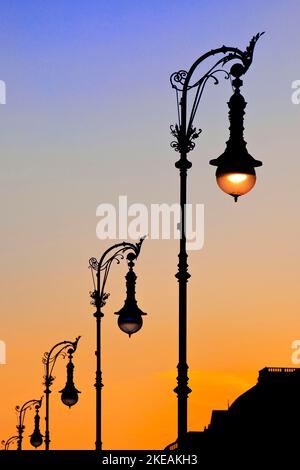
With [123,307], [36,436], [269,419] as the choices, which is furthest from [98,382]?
[269,419]

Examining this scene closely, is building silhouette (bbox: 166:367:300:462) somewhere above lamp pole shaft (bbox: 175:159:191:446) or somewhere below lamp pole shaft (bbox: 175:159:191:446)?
above

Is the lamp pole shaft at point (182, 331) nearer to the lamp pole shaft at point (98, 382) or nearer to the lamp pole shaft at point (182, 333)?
the lamp pole shaft at point (182, 333)

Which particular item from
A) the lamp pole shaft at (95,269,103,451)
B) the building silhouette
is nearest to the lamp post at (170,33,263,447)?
the lamp pole shaft at (95,269,103,451)

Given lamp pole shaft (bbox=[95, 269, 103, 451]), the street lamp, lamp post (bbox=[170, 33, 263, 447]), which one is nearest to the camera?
lamp post (bbox=[170, 33, 263, 447])

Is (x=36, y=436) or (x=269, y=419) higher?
(x=269, y=419)

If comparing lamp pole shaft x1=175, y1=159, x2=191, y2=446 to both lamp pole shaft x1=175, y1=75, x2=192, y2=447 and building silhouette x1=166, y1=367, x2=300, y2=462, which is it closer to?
lamp pole shaft x1=175, y1=75, x2=192, y2=447

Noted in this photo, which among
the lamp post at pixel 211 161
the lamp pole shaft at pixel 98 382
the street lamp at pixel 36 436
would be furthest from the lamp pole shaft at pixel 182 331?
the street lamp at pixel 36 436

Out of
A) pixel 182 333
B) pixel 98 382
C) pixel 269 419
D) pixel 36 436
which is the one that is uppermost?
pixel 269 419

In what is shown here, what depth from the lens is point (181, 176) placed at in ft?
77.6

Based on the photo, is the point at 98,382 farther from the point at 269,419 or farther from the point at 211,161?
the point at 269,419

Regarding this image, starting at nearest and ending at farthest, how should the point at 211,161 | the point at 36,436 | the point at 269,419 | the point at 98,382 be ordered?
the point at 211,161, the point at 98,382, the point at 36,436, the point at 269,419

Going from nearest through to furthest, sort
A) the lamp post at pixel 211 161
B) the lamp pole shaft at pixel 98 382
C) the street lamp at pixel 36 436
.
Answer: the lamp post at pixel 211 161 → the lamp pole shaft at pixel 98 382 → the street lamp at pixel 36 436
